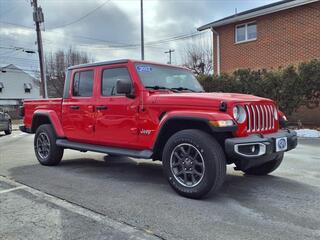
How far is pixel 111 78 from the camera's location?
6648 millimetres

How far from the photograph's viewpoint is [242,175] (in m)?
6.64

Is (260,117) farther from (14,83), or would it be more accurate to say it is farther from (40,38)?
(14,83)

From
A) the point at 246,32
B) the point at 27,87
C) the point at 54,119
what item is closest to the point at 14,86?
the point at 27,87

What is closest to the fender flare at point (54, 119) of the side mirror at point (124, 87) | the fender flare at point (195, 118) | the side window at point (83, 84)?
the side window at point (83, 84)

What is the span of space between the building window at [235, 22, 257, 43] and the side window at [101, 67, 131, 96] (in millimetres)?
13830

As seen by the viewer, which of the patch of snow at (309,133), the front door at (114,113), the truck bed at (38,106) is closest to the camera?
the front door at (114,113)

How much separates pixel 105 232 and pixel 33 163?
4.96 metres

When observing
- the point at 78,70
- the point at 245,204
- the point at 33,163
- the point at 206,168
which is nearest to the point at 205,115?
the point at 206,168

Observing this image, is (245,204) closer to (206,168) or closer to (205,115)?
(206,168)

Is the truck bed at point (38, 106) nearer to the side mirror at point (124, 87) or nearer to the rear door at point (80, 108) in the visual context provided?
the rear door at point (80, 108)

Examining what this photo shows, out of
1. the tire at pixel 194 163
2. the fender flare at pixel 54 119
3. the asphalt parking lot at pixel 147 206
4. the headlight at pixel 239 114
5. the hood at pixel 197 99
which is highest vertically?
the hood at pixel 197 99

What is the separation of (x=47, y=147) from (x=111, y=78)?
2.34 m

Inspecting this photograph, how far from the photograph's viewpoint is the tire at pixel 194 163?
4.93 metres

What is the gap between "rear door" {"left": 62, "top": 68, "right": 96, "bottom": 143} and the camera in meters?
6.91
